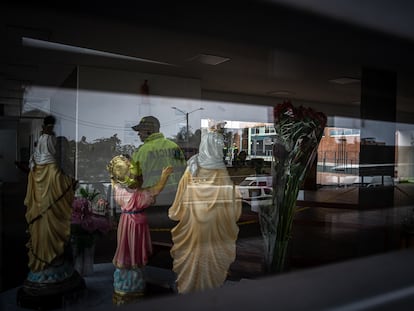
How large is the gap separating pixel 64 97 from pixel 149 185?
1.15 m

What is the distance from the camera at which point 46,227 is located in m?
1.92

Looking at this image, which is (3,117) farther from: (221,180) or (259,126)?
(259,126)

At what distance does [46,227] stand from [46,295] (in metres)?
0.36

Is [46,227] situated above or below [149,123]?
below

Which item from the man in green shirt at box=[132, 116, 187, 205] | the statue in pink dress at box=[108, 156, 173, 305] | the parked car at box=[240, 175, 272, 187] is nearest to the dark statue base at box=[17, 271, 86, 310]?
the statue in pink dress at box=[108, 156, 173, 305]

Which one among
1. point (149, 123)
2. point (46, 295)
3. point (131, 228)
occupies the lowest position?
point (46, 295)

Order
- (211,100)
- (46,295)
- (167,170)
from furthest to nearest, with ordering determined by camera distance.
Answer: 1. (211,100)
2. (167,170)
3. (46,295)

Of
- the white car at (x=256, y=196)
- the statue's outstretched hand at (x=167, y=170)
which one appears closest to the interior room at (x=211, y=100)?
the white car at (x=256, y=196)

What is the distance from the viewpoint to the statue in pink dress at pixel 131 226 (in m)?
2.02

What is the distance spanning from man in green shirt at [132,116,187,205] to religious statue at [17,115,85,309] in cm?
47

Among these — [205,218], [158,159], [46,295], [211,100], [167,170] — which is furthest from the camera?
[211,100]

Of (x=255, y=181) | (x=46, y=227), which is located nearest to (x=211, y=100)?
(x=255, y=181)

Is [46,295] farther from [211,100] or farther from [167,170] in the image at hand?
[211,100]

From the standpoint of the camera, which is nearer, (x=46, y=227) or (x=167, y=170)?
(x=46, y=227)
